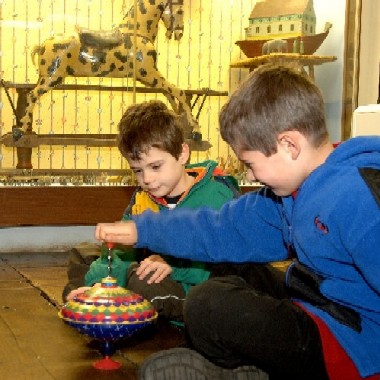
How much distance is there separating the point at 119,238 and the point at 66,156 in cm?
217

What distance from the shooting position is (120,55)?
11.9ft

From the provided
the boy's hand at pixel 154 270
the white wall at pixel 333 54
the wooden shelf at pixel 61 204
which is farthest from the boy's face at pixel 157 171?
the white wall at pixel 333 54

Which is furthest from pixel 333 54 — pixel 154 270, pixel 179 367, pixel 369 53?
pixel 179 367

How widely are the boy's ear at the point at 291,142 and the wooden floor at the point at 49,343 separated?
552 mm

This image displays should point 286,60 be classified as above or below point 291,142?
above

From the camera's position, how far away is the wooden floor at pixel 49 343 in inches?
Answer: 62.8

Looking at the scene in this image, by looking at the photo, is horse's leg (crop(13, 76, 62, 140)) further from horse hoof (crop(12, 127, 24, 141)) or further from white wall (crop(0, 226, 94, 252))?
white wall (crop(0, 226, 94, 252))

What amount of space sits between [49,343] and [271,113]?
82cm

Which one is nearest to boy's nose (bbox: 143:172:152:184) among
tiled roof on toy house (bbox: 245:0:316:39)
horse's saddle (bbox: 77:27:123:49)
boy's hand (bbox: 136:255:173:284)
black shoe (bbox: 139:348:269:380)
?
boy's hand (bbox: 136:255:173:284)

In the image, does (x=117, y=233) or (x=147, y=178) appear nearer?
(x=117, y=233)

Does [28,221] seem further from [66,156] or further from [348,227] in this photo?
[348,227]

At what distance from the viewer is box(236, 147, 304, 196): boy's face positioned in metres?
1.33

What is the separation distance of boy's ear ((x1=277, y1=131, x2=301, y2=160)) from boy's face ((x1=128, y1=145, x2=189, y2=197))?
71cm

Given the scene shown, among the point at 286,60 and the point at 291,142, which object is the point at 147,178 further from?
the point at 286,60
